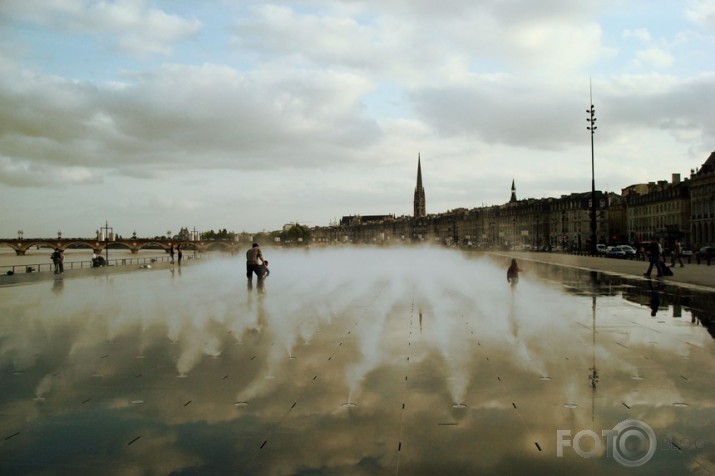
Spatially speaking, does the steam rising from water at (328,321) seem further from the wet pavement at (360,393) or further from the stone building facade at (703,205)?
the stone building facade at (703,205)

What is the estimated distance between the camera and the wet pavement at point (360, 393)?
5.61 meters

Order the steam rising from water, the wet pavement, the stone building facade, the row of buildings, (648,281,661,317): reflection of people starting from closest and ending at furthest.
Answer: the wet pavement → the steam rising from water → (648,281,661,317): reflection of people → the stone building facade → the row of buildings

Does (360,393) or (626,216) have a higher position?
(626,216)

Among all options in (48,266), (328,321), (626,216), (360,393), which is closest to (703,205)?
(626,216)

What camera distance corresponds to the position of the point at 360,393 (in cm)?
779

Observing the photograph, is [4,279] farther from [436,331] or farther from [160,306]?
[436,331]

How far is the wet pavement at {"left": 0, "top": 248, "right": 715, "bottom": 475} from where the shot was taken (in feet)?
18.4

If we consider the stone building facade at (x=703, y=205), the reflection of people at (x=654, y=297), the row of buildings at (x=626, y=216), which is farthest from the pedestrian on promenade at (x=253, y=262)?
the stone building facade at (x=703, y=205)

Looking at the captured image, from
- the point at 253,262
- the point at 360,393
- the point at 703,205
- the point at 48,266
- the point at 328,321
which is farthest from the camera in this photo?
the point at 703,205

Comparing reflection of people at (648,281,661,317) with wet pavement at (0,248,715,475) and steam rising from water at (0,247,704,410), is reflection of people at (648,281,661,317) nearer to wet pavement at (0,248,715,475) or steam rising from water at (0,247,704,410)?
wet pavement at (0,248,715,475)

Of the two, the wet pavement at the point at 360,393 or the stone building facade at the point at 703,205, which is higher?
the stone building facade at the point at 703,205

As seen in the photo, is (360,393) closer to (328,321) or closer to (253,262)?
(328,321)

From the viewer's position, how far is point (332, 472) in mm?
5246

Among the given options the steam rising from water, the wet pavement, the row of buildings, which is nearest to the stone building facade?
the row of buildings
